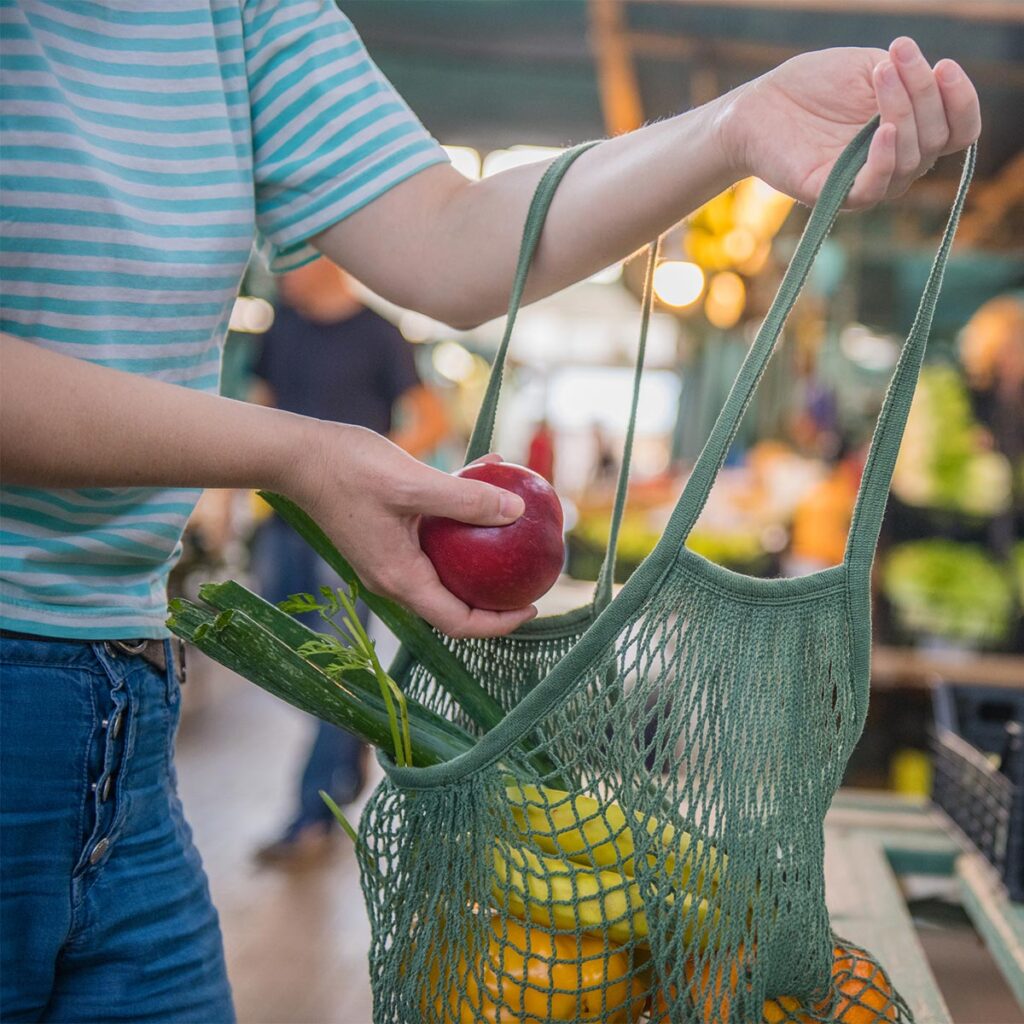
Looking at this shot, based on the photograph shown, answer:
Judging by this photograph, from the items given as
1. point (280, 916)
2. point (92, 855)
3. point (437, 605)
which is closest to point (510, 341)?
point (437, 605)

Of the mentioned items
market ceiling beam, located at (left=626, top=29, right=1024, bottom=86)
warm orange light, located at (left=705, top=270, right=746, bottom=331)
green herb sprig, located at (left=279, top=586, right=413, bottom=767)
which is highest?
market ceiling beam, located at (left=626, top=29, right=1024, bottom=86)

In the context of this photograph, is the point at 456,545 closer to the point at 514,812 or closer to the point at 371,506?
the point at 371,506

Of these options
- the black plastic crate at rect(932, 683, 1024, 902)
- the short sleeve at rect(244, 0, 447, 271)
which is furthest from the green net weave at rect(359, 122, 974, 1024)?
the black plastic crate at rect(932, 683, 1024, 902)

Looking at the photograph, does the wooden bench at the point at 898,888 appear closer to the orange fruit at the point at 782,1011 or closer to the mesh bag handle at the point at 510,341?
the orange fruit at the point at 782,1011

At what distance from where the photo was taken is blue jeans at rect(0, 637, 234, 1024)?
2.93ft

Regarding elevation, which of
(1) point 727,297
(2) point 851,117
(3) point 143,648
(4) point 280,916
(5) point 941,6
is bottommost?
(4) point 280,916

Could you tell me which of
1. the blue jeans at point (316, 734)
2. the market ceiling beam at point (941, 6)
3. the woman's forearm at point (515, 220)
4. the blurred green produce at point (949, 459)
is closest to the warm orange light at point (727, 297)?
the blurred green produce at point (949, 459)

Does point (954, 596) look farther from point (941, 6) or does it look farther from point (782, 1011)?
point (782, 1011)

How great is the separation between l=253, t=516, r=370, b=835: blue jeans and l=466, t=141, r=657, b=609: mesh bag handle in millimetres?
2583

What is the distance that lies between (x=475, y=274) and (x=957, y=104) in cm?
45

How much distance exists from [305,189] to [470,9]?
7493 millimetres

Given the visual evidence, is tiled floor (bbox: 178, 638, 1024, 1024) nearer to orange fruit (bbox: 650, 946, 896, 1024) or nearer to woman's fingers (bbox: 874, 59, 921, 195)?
orange fruit (bbox: 650, 946, 896, 1024)

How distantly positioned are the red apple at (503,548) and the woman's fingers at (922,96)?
361mm

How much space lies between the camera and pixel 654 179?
3.26 ft
